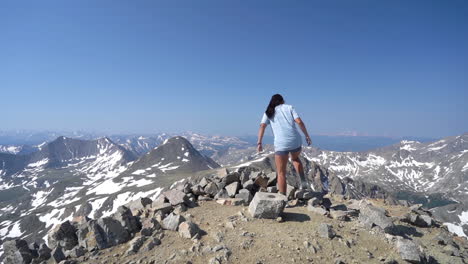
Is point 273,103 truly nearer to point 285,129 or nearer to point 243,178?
point 285,129

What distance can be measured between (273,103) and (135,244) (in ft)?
25.3

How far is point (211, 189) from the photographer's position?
14523 mm

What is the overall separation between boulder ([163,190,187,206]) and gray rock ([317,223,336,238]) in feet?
22.1

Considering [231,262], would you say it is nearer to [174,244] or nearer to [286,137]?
[174,244]

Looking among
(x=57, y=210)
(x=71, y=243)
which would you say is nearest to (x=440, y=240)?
(x=71, y=243)

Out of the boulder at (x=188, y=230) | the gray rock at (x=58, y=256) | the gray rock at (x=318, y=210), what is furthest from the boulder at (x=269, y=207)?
the gray rock at (x=58, y=256)

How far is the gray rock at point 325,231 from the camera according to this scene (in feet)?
26.7

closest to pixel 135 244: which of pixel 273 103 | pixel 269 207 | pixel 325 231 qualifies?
pixel 269 207

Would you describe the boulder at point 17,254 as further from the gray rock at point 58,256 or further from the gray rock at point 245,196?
the gray rock at point 245,196

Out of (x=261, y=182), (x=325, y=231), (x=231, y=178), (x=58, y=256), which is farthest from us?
(x=231, y=178)

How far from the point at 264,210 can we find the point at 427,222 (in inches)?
301

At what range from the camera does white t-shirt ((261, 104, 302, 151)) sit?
10086 millimetres

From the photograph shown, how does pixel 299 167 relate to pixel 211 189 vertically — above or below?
above

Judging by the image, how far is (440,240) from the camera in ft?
30.3
